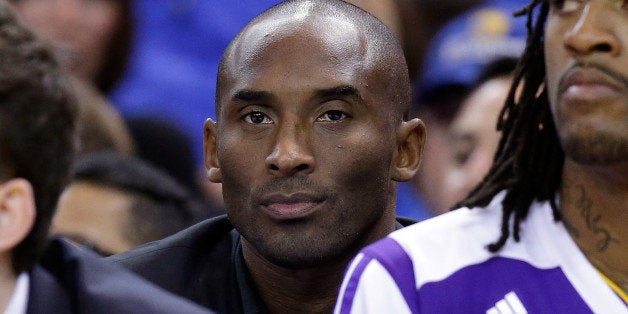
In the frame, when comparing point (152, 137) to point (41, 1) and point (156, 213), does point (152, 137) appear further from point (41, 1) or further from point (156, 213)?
point (156, 213)

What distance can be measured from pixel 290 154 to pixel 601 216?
675mm

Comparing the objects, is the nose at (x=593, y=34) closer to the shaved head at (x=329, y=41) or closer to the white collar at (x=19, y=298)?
the shaved head at (x=329, y=41)

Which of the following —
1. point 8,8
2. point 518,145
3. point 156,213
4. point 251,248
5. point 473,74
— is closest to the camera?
point 8,8

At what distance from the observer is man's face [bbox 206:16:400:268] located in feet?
10.3

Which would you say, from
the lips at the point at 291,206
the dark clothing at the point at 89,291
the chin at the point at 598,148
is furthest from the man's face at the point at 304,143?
the chin at the point at 598,148

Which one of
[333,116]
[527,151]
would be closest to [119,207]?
[333,116]

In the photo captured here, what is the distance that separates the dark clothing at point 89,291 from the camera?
2674 mm

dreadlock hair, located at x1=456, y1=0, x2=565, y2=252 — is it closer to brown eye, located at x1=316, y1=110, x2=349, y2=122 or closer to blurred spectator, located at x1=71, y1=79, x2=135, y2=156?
brown eye, located at x1=316, y1=110, x2=349, y2=122

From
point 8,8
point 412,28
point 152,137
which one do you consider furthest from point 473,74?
point 8,8

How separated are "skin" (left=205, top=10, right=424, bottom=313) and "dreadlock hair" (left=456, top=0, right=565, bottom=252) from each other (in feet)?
0.91

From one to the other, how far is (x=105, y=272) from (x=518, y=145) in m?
0.92

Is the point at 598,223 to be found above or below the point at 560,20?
below

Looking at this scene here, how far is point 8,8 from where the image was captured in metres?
2.64

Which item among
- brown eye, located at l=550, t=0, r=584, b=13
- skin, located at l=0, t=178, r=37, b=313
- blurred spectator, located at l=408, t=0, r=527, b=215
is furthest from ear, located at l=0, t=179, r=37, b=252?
blurred spectator, located at l=408, t=0, r=527, b=215
